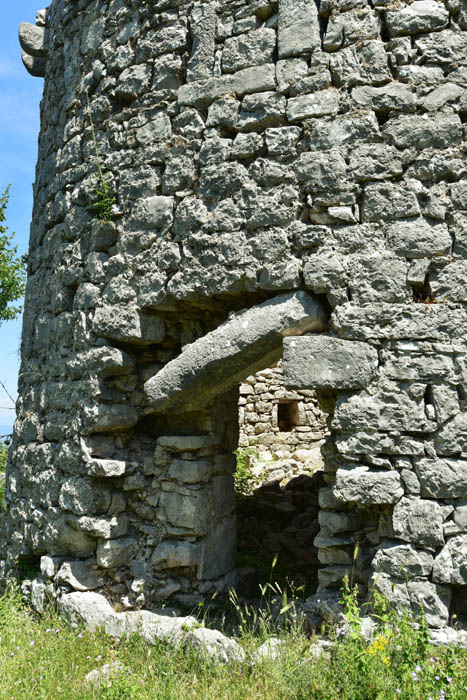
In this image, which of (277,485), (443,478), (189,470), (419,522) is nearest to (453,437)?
(443,478)

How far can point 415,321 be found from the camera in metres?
3.14

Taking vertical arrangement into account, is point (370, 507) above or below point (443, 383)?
below

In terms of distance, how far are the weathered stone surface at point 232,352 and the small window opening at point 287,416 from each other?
5363 millimetres

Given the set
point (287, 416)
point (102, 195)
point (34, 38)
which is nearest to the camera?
point (102, 195)

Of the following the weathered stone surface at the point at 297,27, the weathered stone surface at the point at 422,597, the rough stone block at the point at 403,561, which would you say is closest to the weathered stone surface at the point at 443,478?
the rough stone block at the point at 403,561

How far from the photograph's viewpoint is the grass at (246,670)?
2.53m

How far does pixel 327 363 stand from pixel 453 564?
4.01 feet

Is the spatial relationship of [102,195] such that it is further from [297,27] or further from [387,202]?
[387,202]

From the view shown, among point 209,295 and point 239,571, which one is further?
point 239,571

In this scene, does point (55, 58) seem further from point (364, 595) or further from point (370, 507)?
point (364, 595)

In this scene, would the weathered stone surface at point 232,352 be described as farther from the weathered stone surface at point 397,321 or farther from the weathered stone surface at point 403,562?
the weathered stone surface at point 403,562

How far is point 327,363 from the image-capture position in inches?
129

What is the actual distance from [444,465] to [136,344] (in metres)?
2.24

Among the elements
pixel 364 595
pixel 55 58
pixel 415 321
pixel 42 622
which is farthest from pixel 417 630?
pixel 55 58
